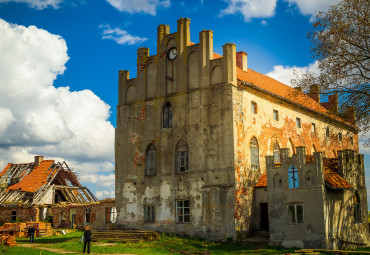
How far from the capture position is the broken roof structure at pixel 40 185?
3694 cm

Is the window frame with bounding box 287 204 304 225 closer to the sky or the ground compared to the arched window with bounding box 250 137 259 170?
closer to the ground

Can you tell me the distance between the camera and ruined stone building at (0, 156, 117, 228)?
3309 centimetres

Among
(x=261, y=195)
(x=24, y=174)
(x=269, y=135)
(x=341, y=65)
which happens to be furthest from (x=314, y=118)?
(x=24, y=174)

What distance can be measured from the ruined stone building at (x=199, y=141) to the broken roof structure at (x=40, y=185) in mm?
12429

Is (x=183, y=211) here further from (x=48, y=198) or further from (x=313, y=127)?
(x=48, y=198)

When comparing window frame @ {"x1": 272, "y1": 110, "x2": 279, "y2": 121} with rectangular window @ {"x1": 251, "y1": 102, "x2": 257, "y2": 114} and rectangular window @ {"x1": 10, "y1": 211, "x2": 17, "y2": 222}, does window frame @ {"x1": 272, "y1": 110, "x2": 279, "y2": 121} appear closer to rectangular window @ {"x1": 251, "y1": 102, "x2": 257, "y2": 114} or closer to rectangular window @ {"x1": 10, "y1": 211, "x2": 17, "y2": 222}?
rectangular window @ {"x1": 251, "y1": 102, "x2": 257, "y2": 114}

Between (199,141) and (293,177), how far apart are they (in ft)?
20.3

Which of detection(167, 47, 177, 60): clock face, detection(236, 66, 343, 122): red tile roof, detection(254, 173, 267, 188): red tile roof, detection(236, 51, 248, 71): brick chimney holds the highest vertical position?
detection(236, 51, 248, 71): brick chimney

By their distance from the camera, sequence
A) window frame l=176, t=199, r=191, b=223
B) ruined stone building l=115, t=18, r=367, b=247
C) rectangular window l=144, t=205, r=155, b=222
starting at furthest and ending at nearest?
rectangular window l=144, t=205, r=155, b=222 → window frame l=176, t=199, r=191, b=223 → ruined stone building l=115, t=18, r=367, b=247

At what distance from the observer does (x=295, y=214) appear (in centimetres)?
2098

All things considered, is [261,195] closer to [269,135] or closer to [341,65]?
[269,135]

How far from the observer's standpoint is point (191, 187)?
968 inches

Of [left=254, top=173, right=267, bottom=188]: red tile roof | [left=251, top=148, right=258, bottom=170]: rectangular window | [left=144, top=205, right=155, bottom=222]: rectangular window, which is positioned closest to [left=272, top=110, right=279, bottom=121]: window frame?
[left=251, top=148, right=258, bottom=170]: rectangular window

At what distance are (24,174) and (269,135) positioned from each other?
26983 millimetres
